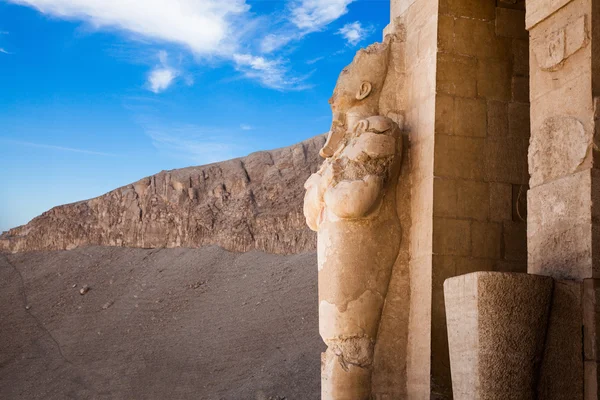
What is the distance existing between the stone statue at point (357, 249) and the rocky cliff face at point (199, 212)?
711 inches

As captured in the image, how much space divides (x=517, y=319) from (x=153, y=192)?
2415 cm

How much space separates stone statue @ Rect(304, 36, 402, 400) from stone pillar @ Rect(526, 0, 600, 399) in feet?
4.25

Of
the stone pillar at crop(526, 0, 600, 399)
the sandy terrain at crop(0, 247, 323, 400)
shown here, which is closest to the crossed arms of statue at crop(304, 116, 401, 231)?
the stone pillar at crop(526, 0, 600, 399)

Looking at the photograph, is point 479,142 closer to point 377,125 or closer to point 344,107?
point 377,125

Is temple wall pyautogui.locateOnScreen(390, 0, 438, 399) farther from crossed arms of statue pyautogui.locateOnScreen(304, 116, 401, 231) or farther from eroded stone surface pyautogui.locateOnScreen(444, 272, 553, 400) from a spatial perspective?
eroded stone surface pyautogui.locateOnScreen(444, 272, 553, 400)

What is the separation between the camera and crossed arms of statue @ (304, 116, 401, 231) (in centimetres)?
518

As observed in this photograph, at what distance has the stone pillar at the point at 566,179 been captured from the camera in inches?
147

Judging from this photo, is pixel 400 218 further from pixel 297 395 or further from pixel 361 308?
pixel 297 395

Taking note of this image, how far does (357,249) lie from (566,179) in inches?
67.1

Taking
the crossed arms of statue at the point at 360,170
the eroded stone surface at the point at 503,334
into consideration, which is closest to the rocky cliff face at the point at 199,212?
the crossed arms of statue at the point at 360,170

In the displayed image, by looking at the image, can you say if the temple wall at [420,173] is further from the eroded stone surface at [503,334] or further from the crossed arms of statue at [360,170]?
the eroded stone surface at [503,334]

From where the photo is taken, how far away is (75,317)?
23.2 meters

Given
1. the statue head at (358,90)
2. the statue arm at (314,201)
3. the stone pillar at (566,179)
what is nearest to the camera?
the stone pillar at (566,179)

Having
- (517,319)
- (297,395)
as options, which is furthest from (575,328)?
(297,395)
